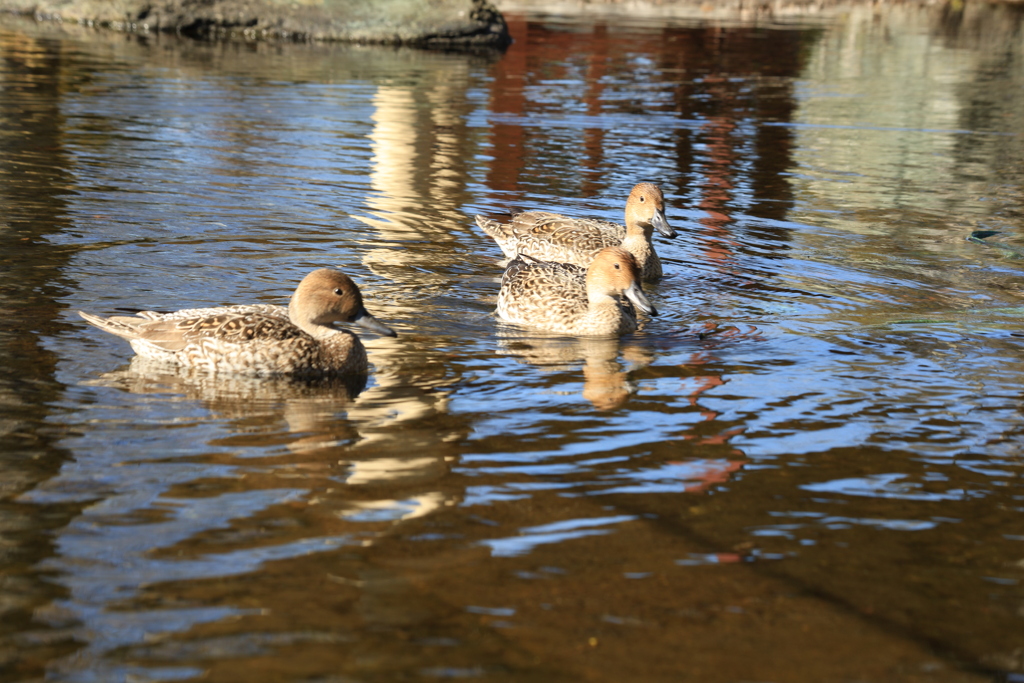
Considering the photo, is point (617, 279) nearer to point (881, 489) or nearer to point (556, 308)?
point (556, 308)

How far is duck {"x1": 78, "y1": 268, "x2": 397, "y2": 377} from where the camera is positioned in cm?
716

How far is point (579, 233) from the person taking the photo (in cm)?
1075

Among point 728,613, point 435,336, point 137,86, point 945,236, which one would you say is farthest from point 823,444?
point 137,86

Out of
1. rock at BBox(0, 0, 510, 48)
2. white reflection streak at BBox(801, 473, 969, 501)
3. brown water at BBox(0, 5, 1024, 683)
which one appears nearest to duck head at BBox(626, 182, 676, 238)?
brown water at BBox(0, 5, 1024, 683)

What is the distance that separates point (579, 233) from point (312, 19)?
1937 cm

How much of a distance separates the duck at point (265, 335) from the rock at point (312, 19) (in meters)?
21.9

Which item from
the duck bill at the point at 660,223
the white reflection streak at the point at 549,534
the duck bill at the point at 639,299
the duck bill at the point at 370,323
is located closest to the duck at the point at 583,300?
the duck bill at the point at 639,299

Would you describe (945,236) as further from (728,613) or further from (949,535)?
(728,613)

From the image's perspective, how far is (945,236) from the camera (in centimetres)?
1176

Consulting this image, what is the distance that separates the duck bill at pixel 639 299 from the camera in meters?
8.53

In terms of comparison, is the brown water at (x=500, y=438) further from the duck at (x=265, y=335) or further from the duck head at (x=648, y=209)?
the duck head at (x=648, y=209)

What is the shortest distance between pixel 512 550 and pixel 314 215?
287 inches

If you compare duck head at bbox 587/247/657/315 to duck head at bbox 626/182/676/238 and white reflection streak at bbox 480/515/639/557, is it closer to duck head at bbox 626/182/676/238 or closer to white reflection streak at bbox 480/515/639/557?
duck head at bbox 626/182/676/238

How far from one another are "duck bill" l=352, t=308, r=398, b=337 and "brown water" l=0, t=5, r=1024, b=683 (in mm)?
295
